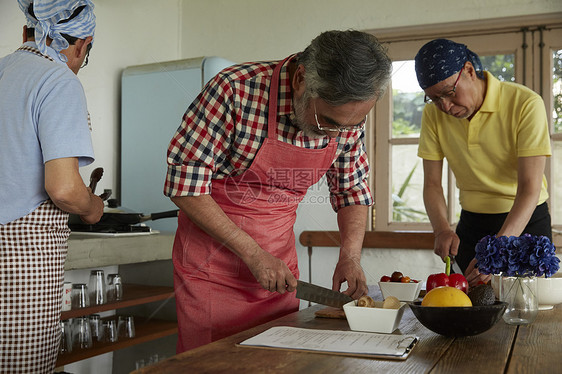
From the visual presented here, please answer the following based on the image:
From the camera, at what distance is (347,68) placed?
1.32 m

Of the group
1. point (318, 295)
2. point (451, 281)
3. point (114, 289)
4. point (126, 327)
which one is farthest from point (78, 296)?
point (451, 281)

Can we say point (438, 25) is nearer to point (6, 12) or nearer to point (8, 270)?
point (6, 12)

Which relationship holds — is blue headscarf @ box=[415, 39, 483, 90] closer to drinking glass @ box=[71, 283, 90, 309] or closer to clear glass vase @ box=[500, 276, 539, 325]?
clear glass vase @ box=[500, 276, 539, 325]

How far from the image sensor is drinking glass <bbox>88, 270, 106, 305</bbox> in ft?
8.41

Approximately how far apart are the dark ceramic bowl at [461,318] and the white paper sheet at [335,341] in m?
0.05

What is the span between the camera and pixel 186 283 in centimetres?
158

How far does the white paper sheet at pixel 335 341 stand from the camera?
1051mm

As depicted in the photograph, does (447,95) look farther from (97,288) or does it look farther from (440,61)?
(97,288)

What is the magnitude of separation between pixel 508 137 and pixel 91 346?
5.97 ft

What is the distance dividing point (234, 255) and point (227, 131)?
0.33m

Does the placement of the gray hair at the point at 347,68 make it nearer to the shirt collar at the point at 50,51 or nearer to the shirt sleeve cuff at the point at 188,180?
the shirt sleeve cuff at the point at 188,180

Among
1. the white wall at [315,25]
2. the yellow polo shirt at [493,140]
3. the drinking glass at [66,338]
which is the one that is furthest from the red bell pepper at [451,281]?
the white wall at [315,25]

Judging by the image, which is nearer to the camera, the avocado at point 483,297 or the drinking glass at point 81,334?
the avocado at point 483,297

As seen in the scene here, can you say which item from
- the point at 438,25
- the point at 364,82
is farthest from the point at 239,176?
the point at 438,25
